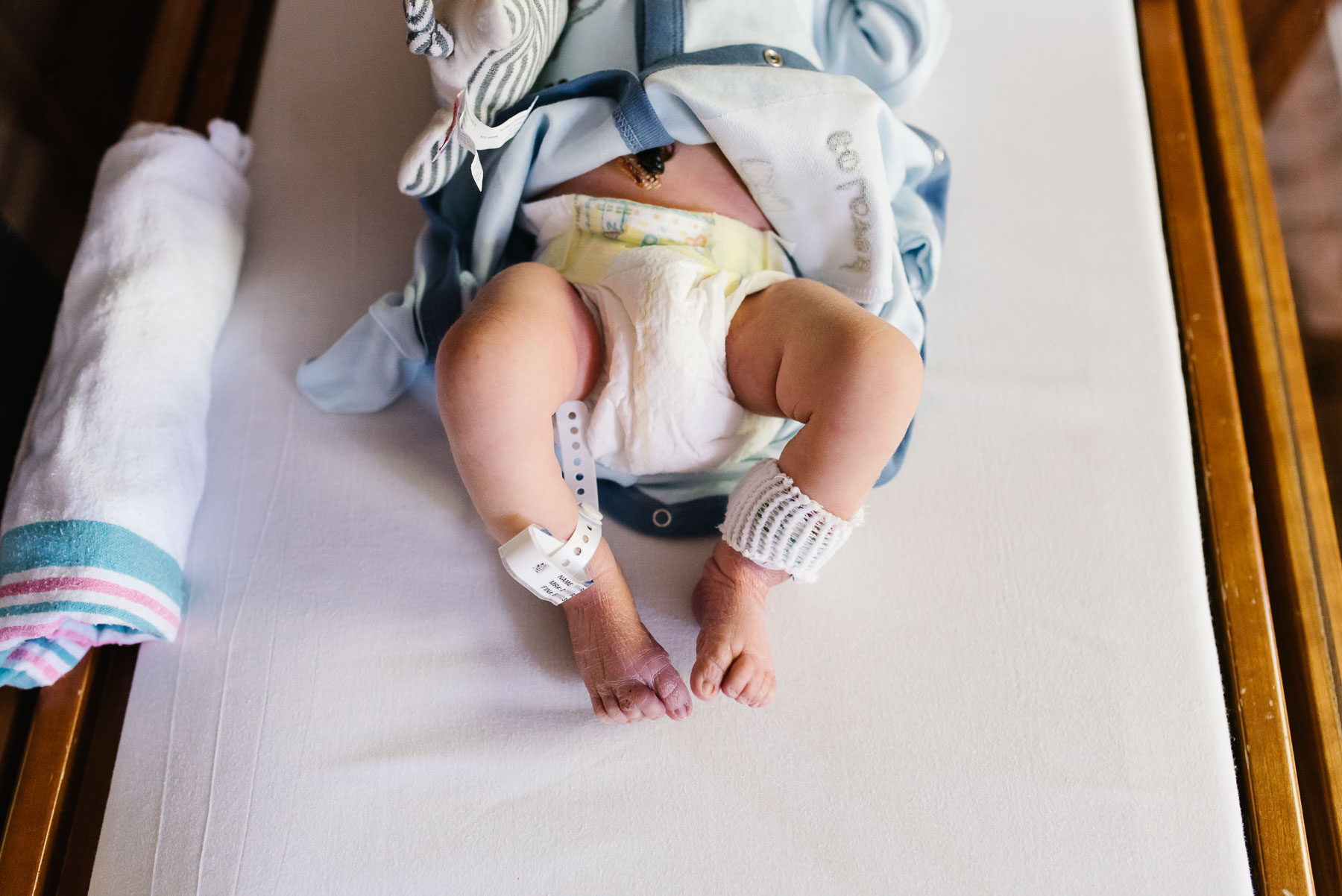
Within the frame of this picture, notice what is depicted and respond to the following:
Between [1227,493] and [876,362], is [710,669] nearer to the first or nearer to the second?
[876,362]

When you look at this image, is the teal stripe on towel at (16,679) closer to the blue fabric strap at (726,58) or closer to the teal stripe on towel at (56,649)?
the teal stripe on towel at (56,649)

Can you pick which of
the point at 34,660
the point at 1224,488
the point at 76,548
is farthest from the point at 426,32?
the point at 1224,488

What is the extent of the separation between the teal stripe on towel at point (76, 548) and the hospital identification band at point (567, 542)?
13.2 inches

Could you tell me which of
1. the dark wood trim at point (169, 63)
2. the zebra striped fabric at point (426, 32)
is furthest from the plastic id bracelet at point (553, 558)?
the dark wood trim at point (169, 63)

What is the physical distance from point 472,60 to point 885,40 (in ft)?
1.58

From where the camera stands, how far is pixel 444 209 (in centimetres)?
96

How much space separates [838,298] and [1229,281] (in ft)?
1.87

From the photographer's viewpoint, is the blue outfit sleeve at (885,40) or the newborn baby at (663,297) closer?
the newborn baby at (663,297)

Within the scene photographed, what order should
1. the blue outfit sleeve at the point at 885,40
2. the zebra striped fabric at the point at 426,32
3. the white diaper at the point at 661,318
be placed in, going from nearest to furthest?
1. the zebra striped fabric at the point at 426,32
2. the white diaper at the point at 661,318
3. the blue outfit sleeve at the point at 885,40

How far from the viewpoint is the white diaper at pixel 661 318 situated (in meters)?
0.82

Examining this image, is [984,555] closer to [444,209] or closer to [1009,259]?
[1009,259]

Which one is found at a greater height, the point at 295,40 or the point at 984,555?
the point at 295,40

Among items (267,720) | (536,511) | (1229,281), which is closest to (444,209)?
(536,511)

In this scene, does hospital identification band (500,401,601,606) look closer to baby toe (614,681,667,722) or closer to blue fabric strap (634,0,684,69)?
baby toe (614,681,667,722)
